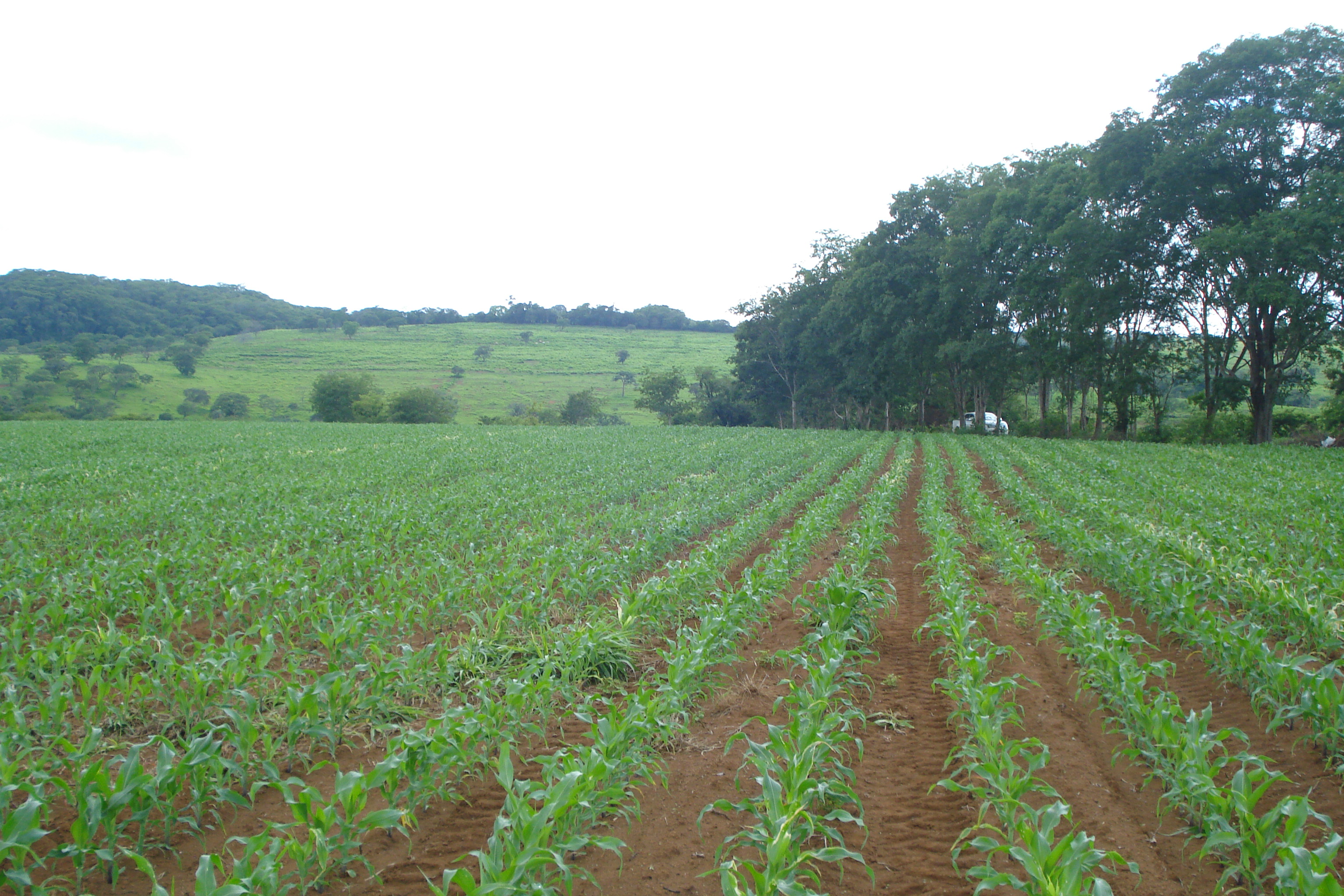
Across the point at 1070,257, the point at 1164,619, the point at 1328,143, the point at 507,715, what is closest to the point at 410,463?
the point at 507,715

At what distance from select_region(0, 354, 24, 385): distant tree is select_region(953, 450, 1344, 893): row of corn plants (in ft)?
292

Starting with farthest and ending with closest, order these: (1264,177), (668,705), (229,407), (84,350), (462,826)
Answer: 1. (84,350)
2. (229,407)
3. (1264,177)
4. (668,705)
5. (462,826)

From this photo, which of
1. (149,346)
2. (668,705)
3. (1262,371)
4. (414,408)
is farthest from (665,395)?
(149,346)

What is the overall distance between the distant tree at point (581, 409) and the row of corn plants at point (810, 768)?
199 ft

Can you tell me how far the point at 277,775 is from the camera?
11.6 ft

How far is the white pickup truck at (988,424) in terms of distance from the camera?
41.9 metres

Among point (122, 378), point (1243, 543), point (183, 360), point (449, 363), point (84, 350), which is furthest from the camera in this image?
point (449, 363)

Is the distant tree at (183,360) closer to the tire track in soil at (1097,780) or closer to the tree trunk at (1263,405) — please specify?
the tire track in soil at (1097,780)

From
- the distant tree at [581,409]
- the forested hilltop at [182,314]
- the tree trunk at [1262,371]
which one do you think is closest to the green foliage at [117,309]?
the forested hilltop at [182,314]

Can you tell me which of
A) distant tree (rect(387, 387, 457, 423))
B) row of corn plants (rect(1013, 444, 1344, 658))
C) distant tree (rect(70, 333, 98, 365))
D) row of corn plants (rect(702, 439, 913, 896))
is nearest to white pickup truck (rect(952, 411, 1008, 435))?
row of corn plants (rect(1013, 444, 1344, 658))

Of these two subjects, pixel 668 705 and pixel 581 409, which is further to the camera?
pixel 581 409

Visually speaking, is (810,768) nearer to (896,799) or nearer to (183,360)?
(896,799)

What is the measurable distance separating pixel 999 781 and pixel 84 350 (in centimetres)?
9747

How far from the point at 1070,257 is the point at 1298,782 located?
100 ft
